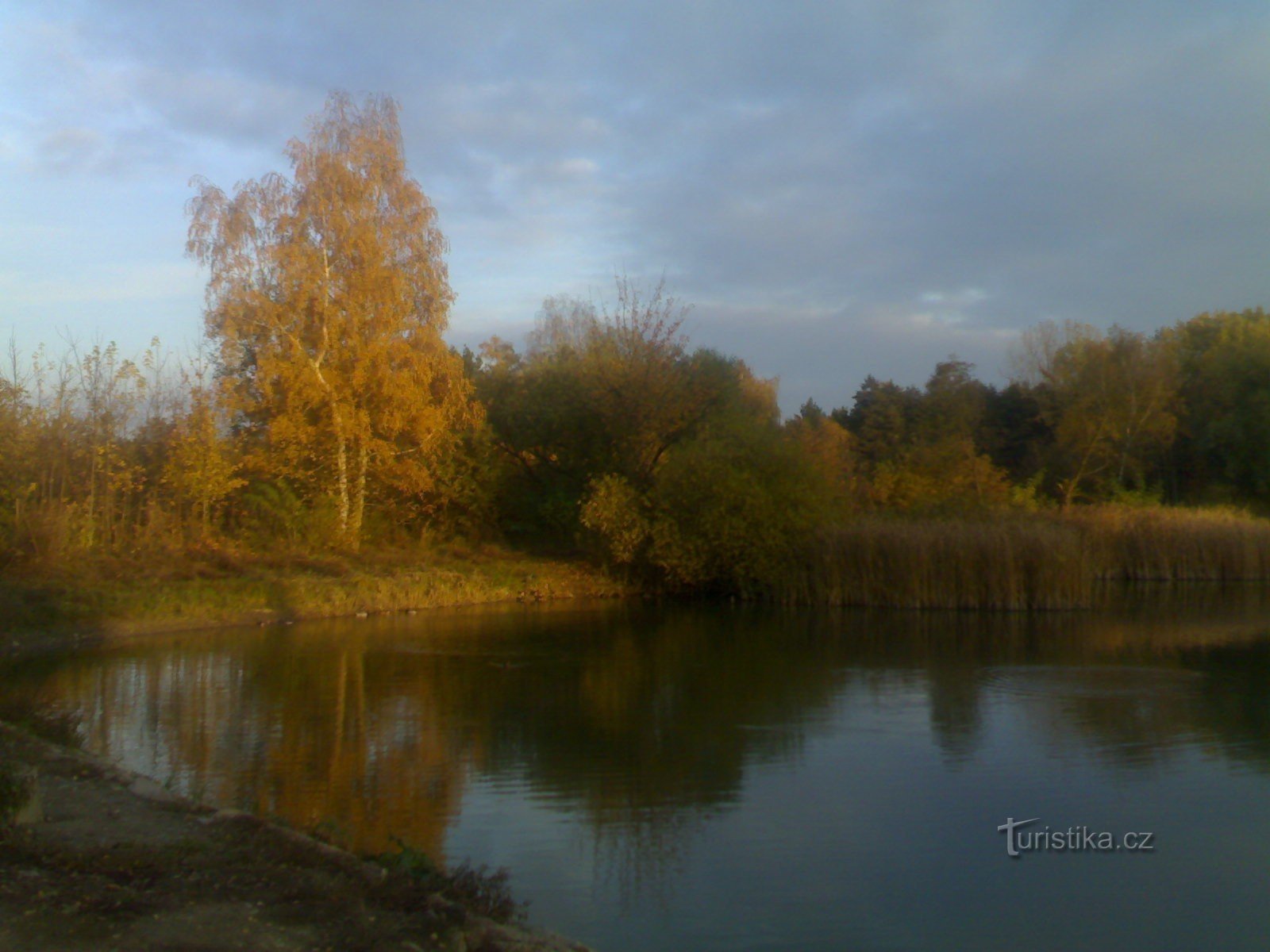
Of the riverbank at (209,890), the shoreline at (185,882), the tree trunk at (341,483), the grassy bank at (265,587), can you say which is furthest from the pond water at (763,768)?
the tree trunk at (341,483)

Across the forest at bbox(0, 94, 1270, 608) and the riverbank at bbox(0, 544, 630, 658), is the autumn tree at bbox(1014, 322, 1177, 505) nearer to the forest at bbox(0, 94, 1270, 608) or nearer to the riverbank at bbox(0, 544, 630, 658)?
the forest at bbox(0, 94, 1270, 608)

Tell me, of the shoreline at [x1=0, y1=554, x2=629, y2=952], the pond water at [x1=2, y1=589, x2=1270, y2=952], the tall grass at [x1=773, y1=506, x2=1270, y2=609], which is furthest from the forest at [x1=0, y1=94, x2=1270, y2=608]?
the shoreline at [x1=0, y1=554, x2=629, y2=952]

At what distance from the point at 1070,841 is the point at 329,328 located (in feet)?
73.1

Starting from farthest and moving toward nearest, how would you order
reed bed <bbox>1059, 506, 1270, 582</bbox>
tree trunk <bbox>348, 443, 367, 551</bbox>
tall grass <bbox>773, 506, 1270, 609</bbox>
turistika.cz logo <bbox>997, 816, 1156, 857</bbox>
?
reed bed <bbox>1059, 506, 1270, 582</bbox> < tree trunk <bbox>348, 443, 367, 551</bbox> < tall grass <bbox>773, 506, 1270, 609</bbox> < turistika.cz logo <bbox>997, 816, 1156, 857</bbox>

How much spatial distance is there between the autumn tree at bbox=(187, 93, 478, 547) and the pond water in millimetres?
8966

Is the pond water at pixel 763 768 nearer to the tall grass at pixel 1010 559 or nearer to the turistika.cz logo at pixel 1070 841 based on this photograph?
the turistika.cz logo at pixel 1070 841

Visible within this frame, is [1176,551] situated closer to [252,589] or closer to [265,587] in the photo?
[265,587]

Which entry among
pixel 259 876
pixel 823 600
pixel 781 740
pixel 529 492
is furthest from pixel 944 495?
pixel 259 876

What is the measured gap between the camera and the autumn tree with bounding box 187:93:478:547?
84.2 ft

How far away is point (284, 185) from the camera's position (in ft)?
86.7

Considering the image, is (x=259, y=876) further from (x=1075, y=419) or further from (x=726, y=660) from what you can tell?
(x=1075, y=419)

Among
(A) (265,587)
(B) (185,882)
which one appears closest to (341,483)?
(A) (265,587)

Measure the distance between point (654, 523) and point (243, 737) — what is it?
15980mm

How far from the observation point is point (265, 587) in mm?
21078
